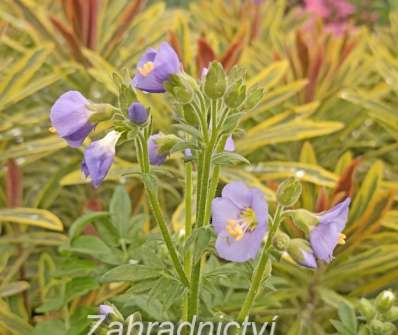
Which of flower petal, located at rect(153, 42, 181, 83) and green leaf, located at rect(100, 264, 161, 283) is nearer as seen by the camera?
flower petal, located at rect(153, 42, 181, 83)

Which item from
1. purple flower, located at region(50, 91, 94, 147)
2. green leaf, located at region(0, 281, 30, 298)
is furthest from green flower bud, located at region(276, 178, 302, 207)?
green leaf, located at region(0, 281, 30, 298)

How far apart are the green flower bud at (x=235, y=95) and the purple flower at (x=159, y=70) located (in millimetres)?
64

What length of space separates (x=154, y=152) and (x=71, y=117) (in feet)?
0.39

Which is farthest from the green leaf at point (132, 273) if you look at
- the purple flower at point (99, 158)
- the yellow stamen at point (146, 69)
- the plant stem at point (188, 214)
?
the yellow stamen at point (146, 69)

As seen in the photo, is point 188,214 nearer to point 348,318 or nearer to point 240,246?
point 240,246

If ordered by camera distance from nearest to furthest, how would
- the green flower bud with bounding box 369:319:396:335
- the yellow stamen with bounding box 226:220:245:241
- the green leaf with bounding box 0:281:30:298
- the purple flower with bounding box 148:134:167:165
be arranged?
the yellow stamen with bounding box 226:220:245:241 < the purple flower with bounding box 148:134:167:165 < the green flower bud with bounding box 369:319:396:335 < the green leaf with bounding box 0:281:30:298

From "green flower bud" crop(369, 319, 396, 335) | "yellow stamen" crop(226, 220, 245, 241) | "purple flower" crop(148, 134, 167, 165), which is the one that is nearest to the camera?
"yellow stamen" crop(226, 220, 245, 241)

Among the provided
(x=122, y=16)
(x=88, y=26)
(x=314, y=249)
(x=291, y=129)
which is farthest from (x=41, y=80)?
(x=314, y=249)

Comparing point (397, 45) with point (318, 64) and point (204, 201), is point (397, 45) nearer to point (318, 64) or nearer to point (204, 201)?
point (318, 64)

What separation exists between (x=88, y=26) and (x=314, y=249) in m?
1.13

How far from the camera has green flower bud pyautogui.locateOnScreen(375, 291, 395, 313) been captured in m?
0.94

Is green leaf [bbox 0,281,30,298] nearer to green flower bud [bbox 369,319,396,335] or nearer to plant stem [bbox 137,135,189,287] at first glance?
plant stem [bbox 137,135,189,287]

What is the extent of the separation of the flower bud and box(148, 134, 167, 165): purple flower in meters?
0.19

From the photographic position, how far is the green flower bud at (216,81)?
0.67 meters
